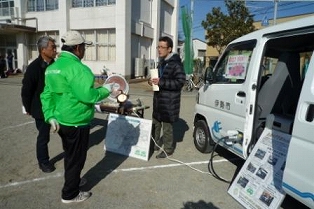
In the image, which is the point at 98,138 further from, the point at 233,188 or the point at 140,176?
the point at 233,188

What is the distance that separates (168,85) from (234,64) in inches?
42.8

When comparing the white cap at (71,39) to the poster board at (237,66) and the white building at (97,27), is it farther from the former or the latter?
the white building at (97,27)

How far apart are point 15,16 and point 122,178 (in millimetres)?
22974

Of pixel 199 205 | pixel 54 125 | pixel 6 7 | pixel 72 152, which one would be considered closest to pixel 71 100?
pixel 54 125

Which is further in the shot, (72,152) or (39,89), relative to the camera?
(39,89)

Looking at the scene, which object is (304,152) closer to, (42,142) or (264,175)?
(264,175)

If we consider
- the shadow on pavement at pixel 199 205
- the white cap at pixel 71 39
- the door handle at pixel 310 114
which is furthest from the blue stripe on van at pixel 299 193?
the white cap at pixel 71 39

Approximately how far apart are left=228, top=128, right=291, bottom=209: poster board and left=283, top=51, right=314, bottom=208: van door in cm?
35

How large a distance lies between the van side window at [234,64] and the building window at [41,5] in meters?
19.2

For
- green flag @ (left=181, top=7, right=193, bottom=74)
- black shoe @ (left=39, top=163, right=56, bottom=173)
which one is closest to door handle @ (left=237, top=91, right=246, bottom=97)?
A: black shoe @ (left=39, top=163, right=56, bottom=173)

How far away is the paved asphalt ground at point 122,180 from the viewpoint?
10.8 feet

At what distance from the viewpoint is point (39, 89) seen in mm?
4043

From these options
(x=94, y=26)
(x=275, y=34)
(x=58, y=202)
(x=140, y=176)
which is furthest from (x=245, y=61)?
(x=94, y=26)

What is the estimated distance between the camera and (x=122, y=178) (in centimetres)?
396
